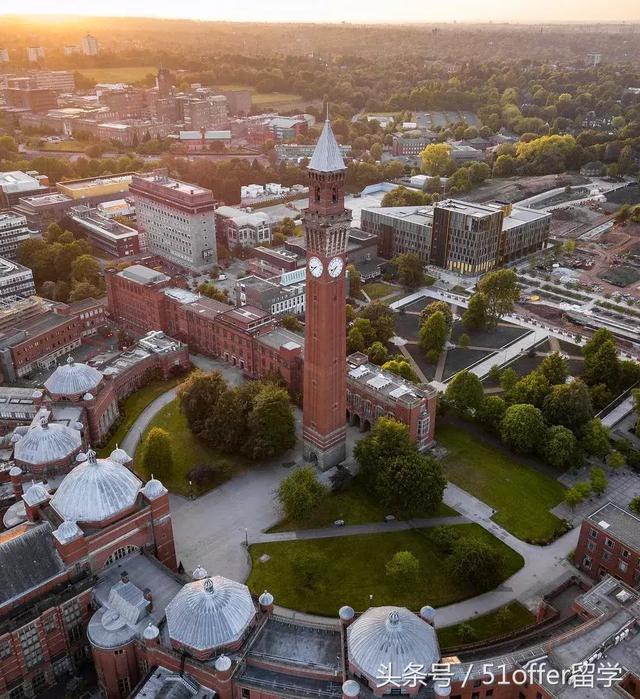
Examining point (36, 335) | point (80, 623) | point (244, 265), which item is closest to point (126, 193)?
point (244, 265)

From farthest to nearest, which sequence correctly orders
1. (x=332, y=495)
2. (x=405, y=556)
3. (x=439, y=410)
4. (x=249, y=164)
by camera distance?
(x=249, y=164), (x=439, y=410), (x=332, y=495), (x=405, y=556)

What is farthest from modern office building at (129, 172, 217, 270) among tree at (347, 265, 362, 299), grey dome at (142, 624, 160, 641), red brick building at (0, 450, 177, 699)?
grey dome at (142, 624, 160, 641)

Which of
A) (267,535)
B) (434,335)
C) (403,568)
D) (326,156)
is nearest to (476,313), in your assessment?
(434,335)

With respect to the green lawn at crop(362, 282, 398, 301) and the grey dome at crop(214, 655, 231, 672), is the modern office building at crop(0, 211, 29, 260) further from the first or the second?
the grey dome at crop(214, 655, 231, 672)

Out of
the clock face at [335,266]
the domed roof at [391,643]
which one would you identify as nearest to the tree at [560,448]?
the clock face at [335,266]

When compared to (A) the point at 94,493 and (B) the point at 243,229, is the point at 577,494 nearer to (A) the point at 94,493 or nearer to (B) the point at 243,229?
(A) the point at 94,493

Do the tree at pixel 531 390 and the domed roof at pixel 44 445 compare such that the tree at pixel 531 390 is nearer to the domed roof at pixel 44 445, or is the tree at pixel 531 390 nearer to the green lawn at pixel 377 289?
the green lawn at pixel 377 289

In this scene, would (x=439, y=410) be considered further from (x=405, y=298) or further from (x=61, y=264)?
(x=61, y=264)
